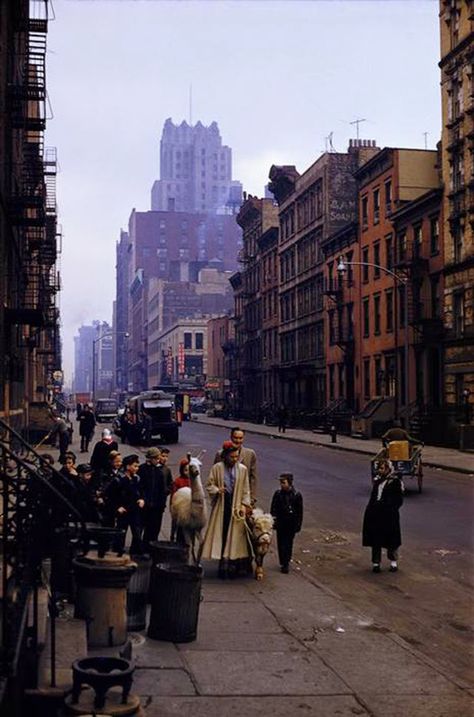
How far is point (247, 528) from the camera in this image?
11.8m

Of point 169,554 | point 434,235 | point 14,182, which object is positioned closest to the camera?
point 169,554

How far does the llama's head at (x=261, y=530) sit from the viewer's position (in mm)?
11812

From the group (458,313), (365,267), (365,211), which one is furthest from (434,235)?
(365,211)

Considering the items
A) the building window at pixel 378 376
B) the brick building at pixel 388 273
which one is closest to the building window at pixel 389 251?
the brick building at pixel 388 273

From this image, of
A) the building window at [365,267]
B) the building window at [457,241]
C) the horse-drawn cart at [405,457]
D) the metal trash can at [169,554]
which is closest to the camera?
the metal trash can at [169,554]

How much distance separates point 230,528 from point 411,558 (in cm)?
374

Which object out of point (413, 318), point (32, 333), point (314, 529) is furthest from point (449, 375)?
point (314, 529)

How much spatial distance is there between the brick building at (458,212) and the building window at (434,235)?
0.95 m

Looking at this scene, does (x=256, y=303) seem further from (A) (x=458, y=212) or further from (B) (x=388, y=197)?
(A) (x=458, y=212)

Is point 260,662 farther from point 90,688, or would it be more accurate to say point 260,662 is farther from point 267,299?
point 267,299

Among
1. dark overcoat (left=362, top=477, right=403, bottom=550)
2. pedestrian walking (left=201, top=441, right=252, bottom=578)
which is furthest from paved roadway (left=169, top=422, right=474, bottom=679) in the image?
pedestrian walking (left=201, top=441, right=252, bottom=578)

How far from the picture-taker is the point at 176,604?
8.73m

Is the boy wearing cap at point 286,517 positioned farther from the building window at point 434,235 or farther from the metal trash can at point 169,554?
the building window at point 434,235

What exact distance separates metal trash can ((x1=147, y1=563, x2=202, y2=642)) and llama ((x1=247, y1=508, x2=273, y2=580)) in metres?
3.06
